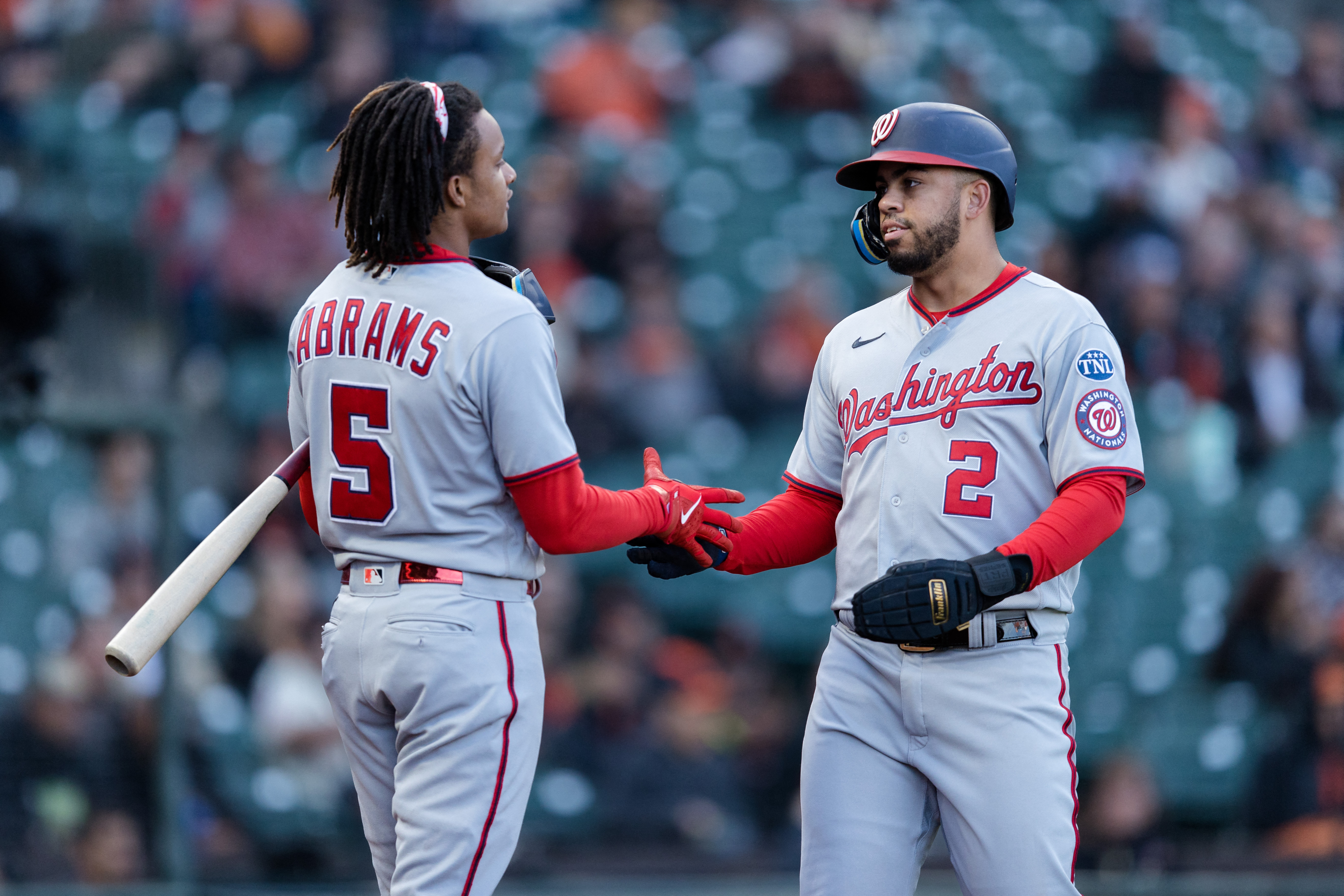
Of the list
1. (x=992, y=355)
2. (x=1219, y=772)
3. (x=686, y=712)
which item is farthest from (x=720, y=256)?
(x=992, y=355)

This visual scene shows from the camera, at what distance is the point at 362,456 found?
2486mm

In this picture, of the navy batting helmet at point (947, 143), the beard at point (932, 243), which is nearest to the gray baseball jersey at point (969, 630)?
the beard at point (932, 243)

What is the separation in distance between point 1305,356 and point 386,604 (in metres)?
6.75

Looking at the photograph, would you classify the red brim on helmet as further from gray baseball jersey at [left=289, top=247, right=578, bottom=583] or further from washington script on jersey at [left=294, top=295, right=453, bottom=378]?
washington script on jersey at [left=294, top=295, right=453, bottom=378]

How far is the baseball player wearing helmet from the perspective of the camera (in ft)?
8.34

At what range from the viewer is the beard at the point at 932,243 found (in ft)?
9.05

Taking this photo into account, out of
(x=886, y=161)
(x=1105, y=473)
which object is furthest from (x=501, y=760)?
(x=886, y=161)

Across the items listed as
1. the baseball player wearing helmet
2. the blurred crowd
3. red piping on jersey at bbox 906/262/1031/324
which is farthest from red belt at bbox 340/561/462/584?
the blurred crowd

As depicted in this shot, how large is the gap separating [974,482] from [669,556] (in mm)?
648

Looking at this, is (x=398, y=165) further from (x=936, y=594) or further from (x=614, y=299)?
(x=614, y=299)

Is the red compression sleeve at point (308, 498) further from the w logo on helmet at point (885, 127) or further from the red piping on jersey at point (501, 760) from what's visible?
the w logo on helmet at point (885, 127)

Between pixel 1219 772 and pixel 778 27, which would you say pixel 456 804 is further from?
pixel 778 27

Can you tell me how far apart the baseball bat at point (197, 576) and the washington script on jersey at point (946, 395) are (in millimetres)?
1052

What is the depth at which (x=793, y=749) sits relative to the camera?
6574 mm
